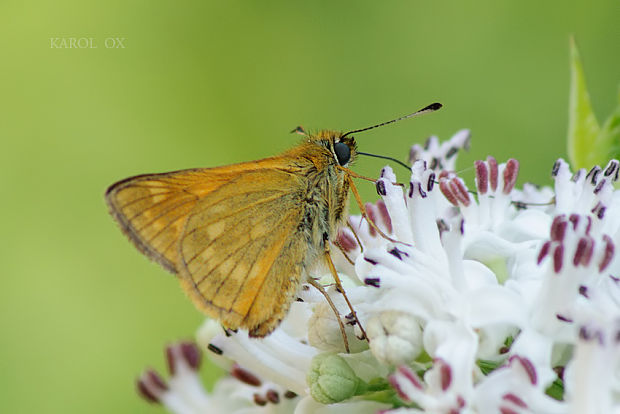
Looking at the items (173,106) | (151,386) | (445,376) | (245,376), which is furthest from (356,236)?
(173,106)

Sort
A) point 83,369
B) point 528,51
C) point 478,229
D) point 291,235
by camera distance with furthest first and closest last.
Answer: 1. point 528,51
2. point 83,369
3. point 291,235
4. point 478,229

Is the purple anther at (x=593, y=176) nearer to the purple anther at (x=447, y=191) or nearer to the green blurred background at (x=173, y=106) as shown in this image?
the purple anther at (x=447, y=191)

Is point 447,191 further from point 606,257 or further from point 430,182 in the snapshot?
point 606,257

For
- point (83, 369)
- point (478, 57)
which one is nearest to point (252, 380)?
point (83, 369)

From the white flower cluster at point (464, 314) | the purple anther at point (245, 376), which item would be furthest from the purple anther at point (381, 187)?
the purple anther at point (245, 376)

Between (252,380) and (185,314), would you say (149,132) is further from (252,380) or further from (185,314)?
(252,380)

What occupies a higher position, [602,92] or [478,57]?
[478,57]
